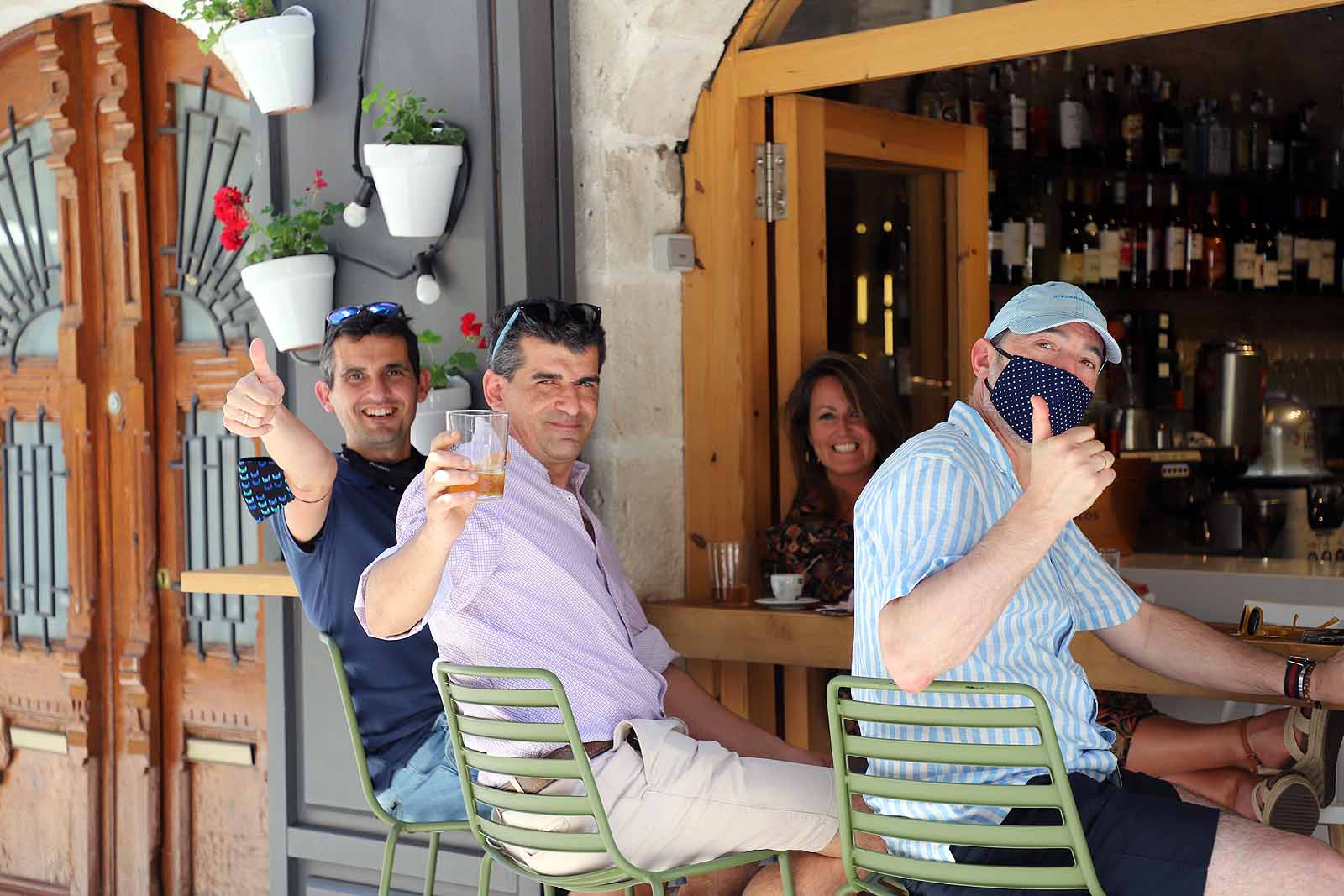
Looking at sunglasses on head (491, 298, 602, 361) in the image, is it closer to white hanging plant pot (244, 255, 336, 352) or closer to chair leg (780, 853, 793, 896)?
white hanging plant pot (244, 255, 336, 352)

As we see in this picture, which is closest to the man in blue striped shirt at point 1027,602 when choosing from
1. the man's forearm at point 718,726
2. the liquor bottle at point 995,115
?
the man's forearm at point 718,726

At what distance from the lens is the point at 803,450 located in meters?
3.91

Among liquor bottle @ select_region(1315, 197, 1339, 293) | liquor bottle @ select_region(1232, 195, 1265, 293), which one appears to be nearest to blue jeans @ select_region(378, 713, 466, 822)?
liquor bottle @ select_region(1232, 195, 1265, 293)

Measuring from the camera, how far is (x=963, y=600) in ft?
6.59

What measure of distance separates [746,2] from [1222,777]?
1.98 meters

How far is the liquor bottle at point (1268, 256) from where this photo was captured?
19.4 feet

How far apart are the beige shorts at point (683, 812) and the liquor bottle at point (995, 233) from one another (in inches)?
122

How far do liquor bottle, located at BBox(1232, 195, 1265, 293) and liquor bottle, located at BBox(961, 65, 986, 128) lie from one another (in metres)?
1.26

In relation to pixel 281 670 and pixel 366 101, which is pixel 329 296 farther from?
pixel 281 670

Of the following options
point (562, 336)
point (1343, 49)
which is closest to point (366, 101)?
point (562, 336)

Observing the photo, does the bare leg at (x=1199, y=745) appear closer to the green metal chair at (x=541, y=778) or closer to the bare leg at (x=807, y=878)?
the bare leg at (x=807, y=878)

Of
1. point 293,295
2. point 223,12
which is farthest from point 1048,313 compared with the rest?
point 223,12

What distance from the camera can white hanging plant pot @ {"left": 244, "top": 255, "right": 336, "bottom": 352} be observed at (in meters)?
3.59

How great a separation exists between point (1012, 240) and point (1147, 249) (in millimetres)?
719
